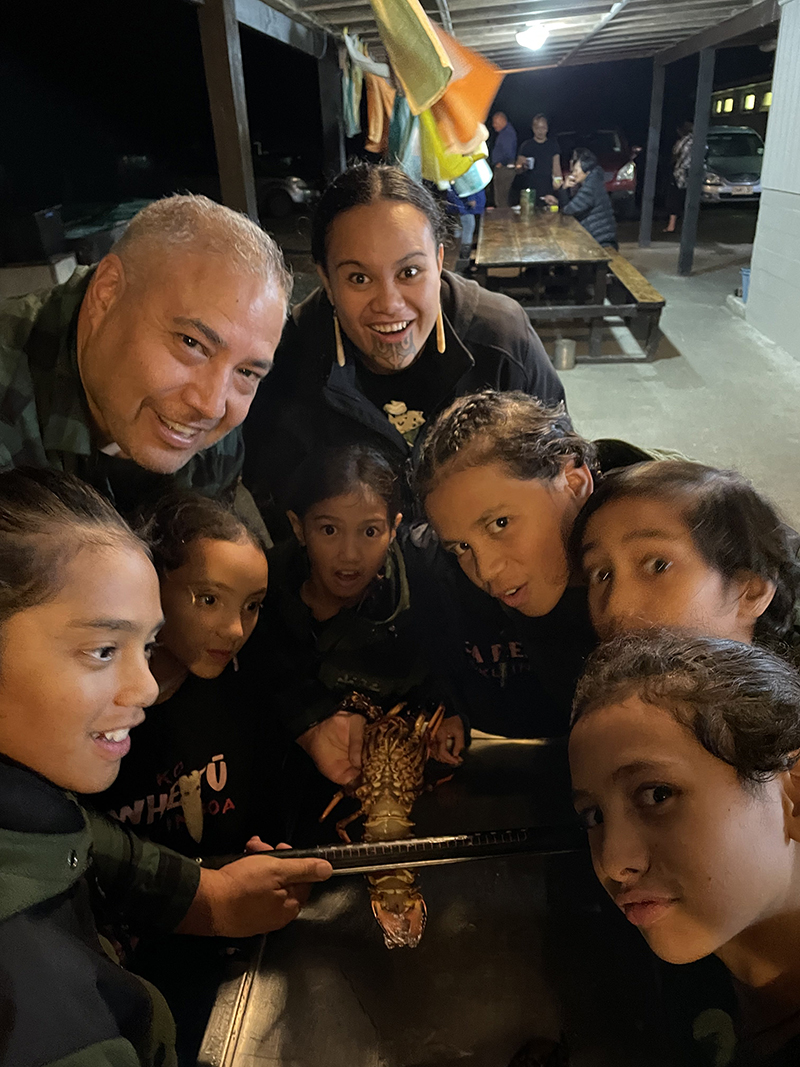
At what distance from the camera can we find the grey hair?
112 cm

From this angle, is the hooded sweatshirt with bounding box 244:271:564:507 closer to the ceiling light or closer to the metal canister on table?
the metal canister on table

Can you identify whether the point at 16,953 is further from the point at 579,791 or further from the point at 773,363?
the point at 773,363

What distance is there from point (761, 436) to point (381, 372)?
258 centimetres

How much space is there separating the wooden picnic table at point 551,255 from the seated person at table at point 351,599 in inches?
137

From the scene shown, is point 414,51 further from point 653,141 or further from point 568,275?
point 653,141

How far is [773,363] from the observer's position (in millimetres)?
4285

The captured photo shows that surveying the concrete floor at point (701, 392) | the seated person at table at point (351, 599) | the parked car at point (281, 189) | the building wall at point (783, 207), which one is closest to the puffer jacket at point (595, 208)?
the concrete floor at point (701, 392)

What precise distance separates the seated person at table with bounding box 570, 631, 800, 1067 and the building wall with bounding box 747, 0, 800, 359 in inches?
165

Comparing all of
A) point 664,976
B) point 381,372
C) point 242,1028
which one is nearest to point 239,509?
point 381,372

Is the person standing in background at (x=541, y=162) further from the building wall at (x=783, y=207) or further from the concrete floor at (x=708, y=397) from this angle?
the building wall at (x=783, y=207)

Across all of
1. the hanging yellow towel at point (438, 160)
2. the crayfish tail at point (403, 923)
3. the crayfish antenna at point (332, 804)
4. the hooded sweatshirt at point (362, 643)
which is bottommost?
the crayfish antenna at point (332, 804)

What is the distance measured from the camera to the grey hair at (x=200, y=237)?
3.68 ft

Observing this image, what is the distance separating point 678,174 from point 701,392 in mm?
8528

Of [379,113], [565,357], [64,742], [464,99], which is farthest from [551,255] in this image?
[64,742]
